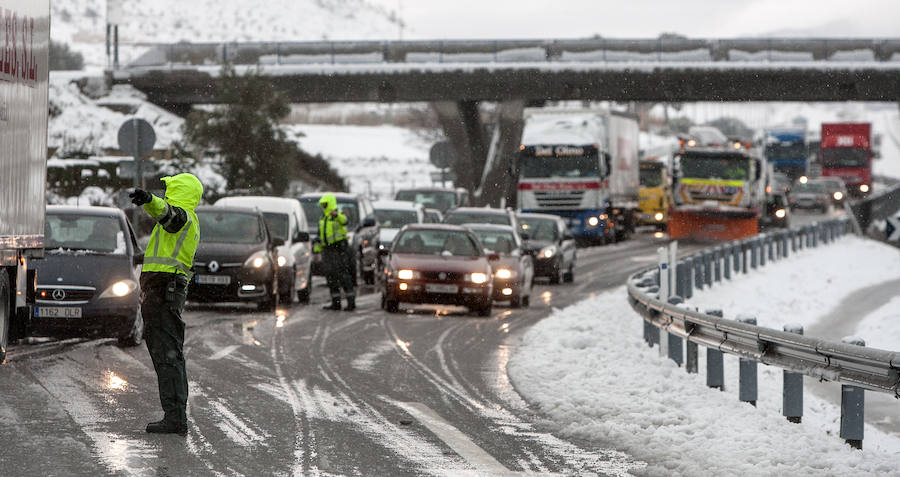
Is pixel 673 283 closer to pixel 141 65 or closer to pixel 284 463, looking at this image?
pixel 284 463

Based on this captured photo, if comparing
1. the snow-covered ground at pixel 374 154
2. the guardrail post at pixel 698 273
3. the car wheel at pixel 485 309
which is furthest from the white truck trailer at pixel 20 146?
the snow-covered ground at pixel 374 154

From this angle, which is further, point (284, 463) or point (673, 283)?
point (673, 283)

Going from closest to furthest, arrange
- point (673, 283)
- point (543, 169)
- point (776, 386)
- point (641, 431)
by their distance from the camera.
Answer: point (641, 431) < point (776, 386) < point (673, 283) < point (543, 169)

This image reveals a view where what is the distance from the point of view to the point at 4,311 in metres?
13.2

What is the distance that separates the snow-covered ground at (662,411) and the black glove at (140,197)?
3.16m

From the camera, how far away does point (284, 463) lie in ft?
28.3

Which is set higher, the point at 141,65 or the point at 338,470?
the point at 141,65

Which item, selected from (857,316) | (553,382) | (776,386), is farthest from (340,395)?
(857,316)

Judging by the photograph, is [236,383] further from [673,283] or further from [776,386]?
[673,283]

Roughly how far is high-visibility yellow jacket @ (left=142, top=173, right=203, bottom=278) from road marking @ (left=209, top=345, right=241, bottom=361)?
15.8ft

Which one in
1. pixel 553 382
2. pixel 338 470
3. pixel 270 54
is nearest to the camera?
pixel 338 470

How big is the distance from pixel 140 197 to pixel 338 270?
1347 centimetres

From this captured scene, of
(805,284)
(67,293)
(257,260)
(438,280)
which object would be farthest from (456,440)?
(805,284)

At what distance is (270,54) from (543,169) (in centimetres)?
1864
